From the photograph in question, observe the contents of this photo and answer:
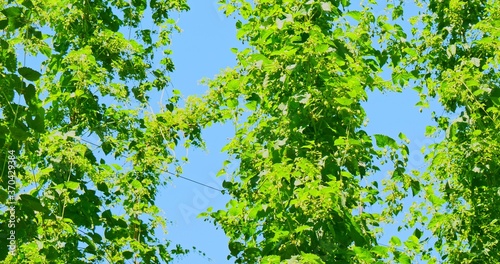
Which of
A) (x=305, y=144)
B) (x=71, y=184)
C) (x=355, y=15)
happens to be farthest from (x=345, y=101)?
(x=71, y=184)

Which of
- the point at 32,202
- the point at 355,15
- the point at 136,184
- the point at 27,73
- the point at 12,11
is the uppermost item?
the point at 355,15

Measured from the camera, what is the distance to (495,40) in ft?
20.9

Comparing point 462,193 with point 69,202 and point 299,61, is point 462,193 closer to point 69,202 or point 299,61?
point 299,61

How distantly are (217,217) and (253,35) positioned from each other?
4.94ft

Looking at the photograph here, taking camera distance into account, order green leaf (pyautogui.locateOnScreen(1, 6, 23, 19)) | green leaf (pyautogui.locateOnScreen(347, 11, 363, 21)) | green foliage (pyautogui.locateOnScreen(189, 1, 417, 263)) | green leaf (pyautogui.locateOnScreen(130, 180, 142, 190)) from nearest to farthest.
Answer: green leaf (pyautogui.locateOnScreen(1, 6, 23, 19)) → green foliage (pyautogui.locateOnScreen(189, 1, 417, 263)) → green leaf (pyautogui.locateOnScreen(347, 11, 363, 21)) → green leaf (pyautogui.locateOnScreen(130, 180, 142, 190))

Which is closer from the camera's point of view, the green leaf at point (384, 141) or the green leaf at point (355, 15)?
the green leaf at point (384, 141)

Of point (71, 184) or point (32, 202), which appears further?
point (71, 184)

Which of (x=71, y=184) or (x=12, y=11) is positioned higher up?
(x=71, y=184)

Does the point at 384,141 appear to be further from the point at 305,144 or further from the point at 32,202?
the point at 32,202

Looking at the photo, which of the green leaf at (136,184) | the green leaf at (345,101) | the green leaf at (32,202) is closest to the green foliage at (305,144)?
the green leaf at (345,101)

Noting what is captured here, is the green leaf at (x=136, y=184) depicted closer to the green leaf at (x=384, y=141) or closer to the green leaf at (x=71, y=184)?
the green leaf at (x=71, y=184)

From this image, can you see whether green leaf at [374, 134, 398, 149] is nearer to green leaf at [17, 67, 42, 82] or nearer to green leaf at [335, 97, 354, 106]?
green leaf at [335, 97, 354, 106]

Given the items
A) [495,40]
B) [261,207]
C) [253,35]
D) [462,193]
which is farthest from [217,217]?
[495,40]

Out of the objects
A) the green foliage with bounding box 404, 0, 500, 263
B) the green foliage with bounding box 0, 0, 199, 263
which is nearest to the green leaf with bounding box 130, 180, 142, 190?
the green foliage with bounding box 0, 0, 199, 263
